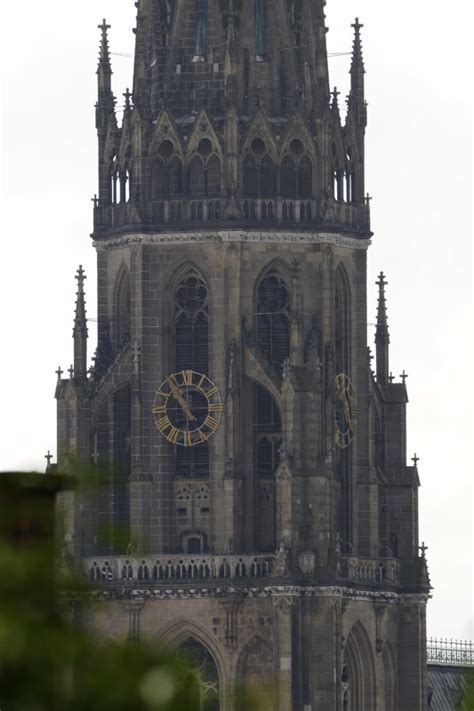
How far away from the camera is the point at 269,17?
110812mm

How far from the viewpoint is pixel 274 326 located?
110062 millimetres

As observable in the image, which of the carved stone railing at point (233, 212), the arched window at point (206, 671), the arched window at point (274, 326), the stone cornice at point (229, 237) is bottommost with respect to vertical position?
the arched window at point (206, 671)

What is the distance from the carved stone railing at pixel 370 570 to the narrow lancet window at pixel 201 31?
18342 millimetres

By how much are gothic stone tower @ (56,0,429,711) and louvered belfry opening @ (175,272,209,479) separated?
0.07 metres

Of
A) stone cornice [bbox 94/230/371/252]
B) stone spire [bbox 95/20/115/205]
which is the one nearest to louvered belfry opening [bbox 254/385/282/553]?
stone cornice [bbox 94/230/371/252]

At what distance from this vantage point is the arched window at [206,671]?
105 metres

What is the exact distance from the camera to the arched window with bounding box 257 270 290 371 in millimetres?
109688

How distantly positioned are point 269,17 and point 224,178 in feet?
19.2

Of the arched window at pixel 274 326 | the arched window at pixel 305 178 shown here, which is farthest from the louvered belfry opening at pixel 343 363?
the arched window at pixel 305 178

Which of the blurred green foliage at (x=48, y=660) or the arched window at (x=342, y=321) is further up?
the arched window at (x=342, y=321)

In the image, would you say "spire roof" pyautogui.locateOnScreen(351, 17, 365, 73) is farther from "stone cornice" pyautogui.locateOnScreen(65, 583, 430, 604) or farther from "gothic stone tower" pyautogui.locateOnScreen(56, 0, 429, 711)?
"stone cornice" pyautogui.locateOnScreen(65, 583, 430, 604)

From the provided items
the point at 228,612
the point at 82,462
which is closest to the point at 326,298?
the point at 228,612

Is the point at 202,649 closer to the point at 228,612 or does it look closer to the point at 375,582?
the point at 228,612

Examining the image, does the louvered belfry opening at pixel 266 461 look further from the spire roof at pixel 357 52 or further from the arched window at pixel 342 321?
the spire roof at pixel 357 52
